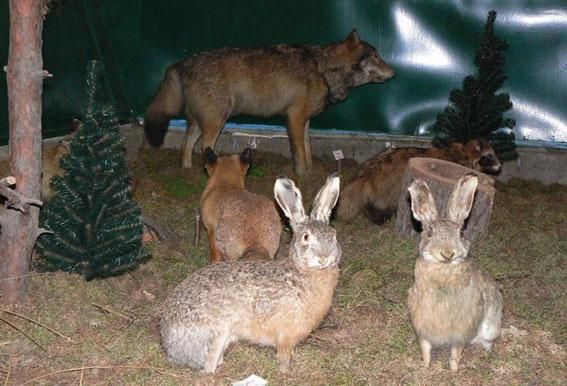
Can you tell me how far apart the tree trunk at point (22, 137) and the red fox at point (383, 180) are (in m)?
3.60

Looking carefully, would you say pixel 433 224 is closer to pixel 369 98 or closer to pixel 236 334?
pixel 236 334

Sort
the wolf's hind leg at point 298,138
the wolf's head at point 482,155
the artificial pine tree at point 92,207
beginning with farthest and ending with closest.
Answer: the wolf's hind leg at point 298,138, the wolf's head at point 482,155, the artificial pine tree at point 92,207

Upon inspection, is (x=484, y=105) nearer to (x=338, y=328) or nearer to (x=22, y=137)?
(x=338, y=328)

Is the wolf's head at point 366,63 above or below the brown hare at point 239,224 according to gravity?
above

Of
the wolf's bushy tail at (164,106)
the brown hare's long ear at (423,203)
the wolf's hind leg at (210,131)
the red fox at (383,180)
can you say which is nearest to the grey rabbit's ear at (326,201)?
the brown hare's long ear at (423,203)

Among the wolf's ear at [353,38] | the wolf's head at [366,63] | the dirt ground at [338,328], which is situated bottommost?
the dirt ground at [338,328]

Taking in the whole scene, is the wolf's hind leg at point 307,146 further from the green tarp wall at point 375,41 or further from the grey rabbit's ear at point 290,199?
the grey rabbit's ear at point 290,199

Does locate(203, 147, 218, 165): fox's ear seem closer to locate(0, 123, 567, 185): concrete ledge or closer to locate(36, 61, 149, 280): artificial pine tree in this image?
locate(36, 61, 149, 280): artificial pine tree

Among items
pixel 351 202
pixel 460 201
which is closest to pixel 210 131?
pixel 351 202

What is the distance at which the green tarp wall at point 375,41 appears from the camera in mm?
9930

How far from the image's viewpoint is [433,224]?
15.4 feet

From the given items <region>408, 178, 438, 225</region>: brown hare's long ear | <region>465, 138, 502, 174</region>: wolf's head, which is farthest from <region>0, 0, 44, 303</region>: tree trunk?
<region>465, 138, 502, 174</region>: wolf's head

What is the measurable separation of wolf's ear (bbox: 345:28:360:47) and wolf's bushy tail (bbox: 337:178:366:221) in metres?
2.56

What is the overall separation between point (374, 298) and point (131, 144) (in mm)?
5194
